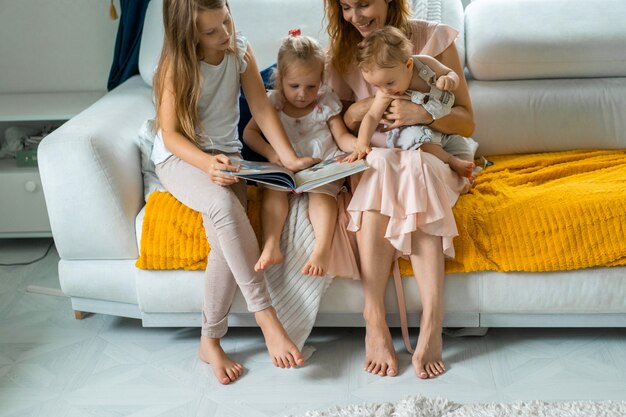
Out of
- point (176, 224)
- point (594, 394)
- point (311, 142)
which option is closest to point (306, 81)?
point (311, 142)

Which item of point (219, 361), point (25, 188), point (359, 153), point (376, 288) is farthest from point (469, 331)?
point (25, 188)

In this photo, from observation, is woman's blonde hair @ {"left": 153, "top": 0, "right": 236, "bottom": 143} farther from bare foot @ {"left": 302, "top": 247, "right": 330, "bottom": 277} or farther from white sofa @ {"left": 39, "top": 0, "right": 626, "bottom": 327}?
bare foot @ {"left": 302, "top": 247, "right": 330, "bottom": 277}

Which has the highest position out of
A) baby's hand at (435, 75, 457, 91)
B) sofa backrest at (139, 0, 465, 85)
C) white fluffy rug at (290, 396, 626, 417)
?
sofa backrest at (139, 0, 465, 85)

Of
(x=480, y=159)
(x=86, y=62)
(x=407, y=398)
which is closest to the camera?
(x=407, y=398)

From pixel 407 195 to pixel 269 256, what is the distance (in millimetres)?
369

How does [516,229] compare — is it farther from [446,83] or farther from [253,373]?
[253,373]

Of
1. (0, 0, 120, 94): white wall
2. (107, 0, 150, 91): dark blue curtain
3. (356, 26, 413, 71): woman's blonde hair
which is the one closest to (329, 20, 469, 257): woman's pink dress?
(356, 26, 413, 71): woman's blonde hair

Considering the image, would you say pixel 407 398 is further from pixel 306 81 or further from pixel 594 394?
pixel 306 81

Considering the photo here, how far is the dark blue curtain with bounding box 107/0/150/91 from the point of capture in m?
2.94

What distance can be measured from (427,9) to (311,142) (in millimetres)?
660

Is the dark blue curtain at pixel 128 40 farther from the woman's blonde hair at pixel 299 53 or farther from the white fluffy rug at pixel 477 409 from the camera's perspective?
the white fluffy rug at pixel 477 409

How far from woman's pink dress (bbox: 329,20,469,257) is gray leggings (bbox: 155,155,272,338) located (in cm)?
27

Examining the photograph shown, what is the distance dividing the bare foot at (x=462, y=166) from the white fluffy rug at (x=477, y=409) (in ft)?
2.02

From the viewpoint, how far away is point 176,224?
2129 millimetres
